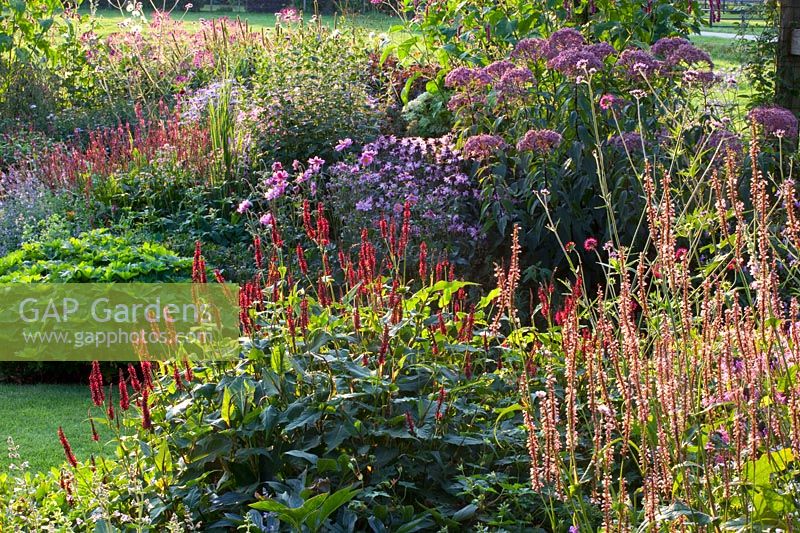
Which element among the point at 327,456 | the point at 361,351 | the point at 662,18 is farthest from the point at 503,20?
the point at 327,456

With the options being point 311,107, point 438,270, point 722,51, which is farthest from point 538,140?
point 722,51

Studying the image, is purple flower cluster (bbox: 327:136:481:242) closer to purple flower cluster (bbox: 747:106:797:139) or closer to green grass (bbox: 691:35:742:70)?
purple flower cluster (bbox: 747:106:797:139)

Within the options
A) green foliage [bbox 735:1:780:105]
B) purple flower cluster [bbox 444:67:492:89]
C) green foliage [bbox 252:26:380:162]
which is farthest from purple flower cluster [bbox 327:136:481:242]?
green foliage [bbox 735:1:780:105]

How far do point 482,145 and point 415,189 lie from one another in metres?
0.59

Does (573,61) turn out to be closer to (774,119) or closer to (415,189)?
(774,119)

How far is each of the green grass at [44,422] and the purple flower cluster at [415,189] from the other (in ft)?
6.11

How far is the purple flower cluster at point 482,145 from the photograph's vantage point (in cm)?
535

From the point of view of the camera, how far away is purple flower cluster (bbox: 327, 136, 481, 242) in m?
5.69

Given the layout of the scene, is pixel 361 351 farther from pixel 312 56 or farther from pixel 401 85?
pixel 401 85

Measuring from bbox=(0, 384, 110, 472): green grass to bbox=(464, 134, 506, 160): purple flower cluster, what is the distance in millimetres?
2293

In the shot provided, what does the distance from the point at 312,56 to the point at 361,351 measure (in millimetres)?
4911

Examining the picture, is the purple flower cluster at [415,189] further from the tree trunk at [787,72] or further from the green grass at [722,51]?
the green grass at [722,51]

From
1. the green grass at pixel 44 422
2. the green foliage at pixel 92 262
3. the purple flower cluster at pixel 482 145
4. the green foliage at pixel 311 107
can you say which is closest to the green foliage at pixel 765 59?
the green foliage at pixel 311 107

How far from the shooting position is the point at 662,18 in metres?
6.50
